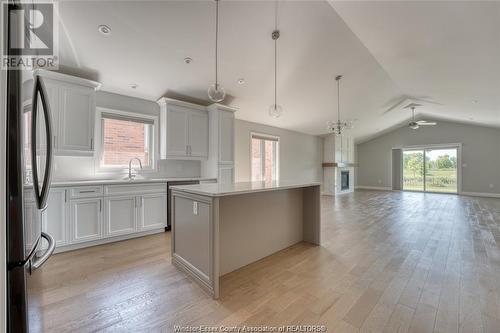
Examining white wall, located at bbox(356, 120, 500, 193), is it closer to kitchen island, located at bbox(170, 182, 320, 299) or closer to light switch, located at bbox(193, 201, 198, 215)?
kitchen island, located at bbox(170, 182, 320, 299)

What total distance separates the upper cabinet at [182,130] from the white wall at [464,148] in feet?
31.1

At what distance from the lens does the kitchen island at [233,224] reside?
1.93 m

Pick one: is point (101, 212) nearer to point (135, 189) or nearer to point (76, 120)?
point (135, 189)

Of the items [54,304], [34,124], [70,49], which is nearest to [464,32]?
[34,124]

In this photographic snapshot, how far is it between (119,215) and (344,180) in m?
8.78

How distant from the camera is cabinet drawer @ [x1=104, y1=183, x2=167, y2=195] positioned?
3.21 metres

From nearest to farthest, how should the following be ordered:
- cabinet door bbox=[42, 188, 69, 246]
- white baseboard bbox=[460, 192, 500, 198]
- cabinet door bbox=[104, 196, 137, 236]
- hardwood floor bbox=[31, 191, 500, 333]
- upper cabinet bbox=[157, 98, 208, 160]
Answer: hardwood floor bbox=[31, 191, 500, 333]
cabinet door bbox=[42, 188, 69, 246]
cabinet door bbox=[104, 196, 137, 236]
upper cabinet bbox=[157, 98, 208, 160]
white baseboard bbox=[460, 192, 500, 198]

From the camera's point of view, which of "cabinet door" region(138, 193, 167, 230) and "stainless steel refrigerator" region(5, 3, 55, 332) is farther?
"cabinet door" region(138, 193, 167, 230)

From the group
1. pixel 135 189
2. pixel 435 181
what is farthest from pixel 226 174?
pixel 435 181

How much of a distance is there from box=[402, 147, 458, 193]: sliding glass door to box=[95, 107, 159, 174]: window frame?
10.7m

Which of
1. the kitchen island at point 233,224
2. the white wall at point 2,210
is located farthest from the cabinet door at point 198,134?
the white wall at point 2,210

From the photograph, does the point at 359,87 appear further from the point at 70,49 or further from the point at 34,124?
the point at 34,124

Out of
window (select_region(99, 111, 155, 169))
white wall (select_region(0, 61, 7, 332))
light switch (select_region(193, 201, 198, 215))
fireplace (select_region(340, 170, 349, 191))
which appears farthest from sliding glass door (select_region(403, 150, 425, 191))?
white wall (select_region(0, 61, 7, 332))

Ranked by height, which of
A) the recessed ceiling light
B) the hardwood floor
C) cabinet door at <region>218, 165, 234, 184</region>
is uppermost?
the recessed ceiling light
